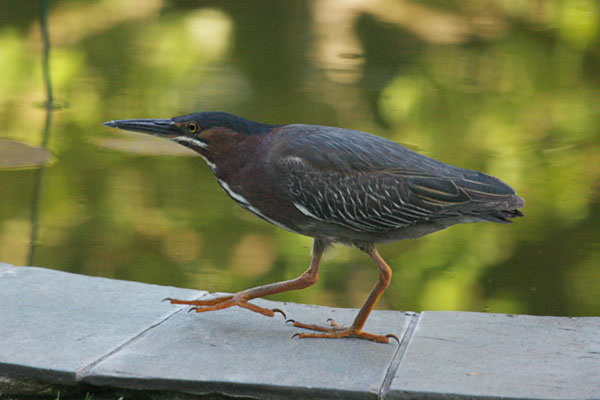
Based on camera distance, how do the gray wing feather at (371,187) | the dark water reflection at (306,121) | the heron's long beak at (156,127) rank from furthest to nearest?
the dark water reflection at (306,121) → the heron's long beak at (156,127) → the gray wing feather at (371,187)

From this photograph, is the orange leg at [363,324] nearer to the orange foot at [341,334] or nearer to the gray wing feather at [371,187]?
the orange foot at [341,334]

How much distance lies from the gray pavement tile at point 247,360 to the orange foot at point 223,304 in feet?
0.14

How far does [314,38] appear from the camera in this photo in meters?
11.1

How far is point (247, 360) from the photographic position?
314 cm

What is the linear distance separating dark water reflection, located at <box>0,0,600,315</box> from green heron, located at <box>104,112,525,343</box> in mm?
349

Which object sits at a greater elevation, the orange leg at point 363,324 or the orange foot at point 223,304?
the orange leg at point 363,324

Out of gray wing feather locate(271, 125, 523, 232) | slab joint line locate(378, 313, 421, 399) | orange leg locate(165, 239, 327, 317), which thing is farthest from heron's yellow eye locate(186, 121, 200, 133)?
slab joint line locate(378, 313, 421, 399)

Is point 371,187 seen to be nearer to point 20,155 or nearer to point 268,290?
point 268,290

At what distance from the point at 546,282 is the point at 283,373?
8.36 ft

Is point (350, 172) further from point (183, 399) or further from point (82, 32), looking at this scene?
point (82, 32)

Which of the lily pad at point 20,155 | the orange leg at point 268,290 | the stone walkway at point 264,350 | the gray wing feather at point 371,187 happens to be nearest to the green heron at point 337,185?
the gray wing feather at point 371,187

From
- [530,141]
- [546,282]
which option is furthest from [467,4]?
[546,282]

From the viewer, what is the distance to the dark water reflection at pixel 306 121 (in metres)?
5.21

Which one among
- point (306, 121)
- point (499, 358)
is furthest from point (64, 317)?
point (306, 121)
